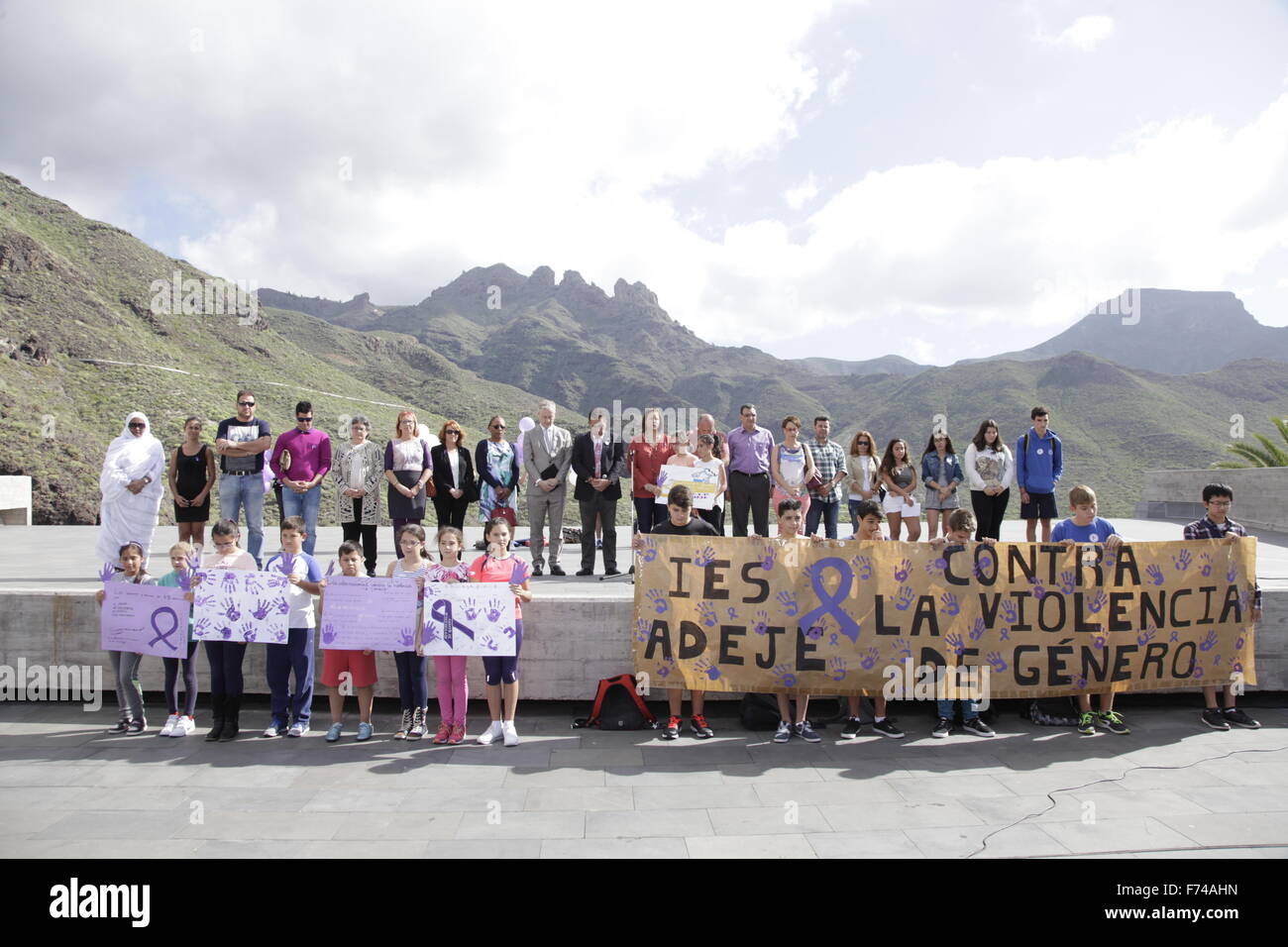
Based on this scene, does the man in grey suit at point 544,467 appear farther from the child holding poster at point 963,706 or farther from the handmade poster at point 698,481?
the child holding poster at point 963,706

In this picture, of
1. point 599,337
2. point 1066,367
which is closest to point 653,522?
point 1066,367

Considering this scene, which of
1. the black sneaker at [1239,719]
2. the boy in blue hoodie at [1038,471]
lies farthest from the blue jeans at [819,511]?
the black sneaker at [1239,719]

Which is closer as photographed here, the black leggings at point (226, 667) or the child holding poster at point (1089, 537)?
the black leggings at point (226, 667)

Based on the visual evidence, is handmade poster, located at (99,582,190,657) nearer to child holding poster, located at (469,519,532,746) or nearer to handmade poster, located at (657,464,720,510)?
child holding poster, located at (469,519,532,746)

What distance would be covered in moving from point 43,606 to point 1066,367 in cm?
9145

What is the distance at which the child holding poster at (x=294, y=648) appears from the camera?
6.13m

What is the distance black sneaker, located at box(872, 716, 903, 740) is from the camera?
6117 millimetres

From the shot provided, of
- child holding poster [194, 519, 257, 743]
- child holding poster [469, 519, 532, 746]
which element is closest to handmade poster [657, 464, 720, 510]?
child holding poster [469, 519, 532, 746]

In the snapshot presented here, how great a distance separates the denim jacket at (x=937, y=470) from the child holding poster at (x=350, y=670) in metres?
6.34

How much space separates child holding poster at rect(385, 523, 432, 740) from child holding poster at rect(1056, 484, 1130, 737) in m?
5.15

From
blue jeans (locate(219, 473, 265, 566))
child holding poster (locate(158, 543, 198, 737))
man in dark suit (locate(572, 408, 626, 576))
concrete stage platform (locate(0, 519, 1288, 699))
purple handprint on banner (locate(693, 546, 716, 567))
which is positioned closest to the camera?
child holding poster (locate(158, 543, 198, 737))

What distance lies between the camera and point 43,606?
6820mm

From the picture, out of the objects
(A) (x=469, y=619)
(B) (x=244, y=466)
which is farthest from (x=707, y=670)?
(B) (x=244, y=466)
